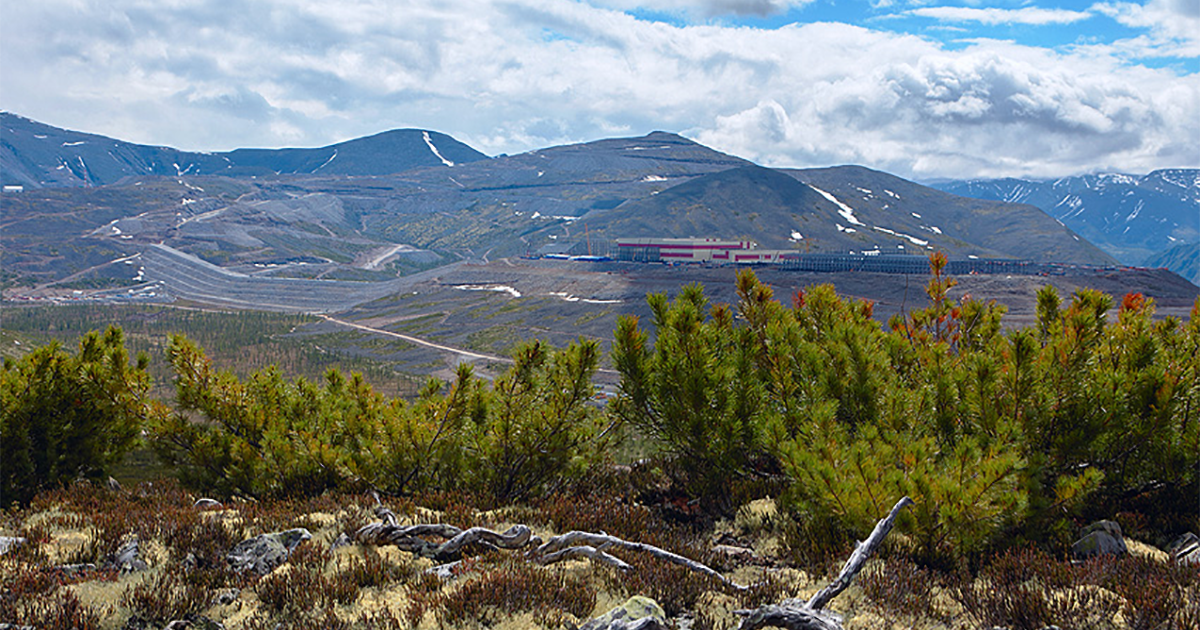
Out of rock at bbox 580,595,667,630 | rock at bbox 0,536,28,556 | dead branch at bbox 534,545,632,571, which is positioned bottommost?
rock at bbox 0,536,28,556

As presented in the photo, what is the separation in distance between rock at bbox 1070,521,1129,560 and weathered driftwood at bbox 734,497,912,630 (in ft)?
7.58

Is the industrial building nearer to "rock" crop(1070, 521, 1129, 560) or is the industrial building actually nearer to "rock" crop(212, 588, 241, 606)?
"rock" crop(1070, 521, 1129, 560)

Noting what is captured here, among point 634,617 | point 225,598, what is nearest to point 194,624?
point 225,598

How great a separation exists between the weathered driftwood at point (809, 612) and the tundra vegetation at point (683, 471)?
8.1 inches

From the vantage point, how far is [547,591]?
5.55 m

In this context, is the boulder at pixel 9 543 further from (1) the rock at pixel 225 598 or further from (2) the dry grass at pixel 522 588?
(1) the rock at pixel 225 598

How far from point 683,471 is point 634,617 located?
17.3 feet

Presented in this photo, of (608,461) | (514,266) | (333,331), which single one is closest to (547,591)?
(608,461)

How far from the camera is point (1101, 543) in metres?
6.36

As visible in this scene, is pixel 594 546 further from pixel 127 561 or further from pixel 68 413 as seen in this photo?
pixel 68 413

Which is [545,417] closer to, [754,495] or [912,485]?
[754,495]

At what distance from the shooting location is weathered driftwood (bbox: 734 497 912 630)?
16.1 ft

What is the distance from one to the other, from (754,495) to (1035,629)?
426 centimetres

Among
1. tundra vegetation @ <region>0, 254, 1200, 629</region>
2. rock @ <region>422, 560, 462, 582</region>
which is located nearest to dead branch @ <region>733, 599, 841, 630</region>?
tundra vegetation @ <region>0, 254, 1200, 629</region>
